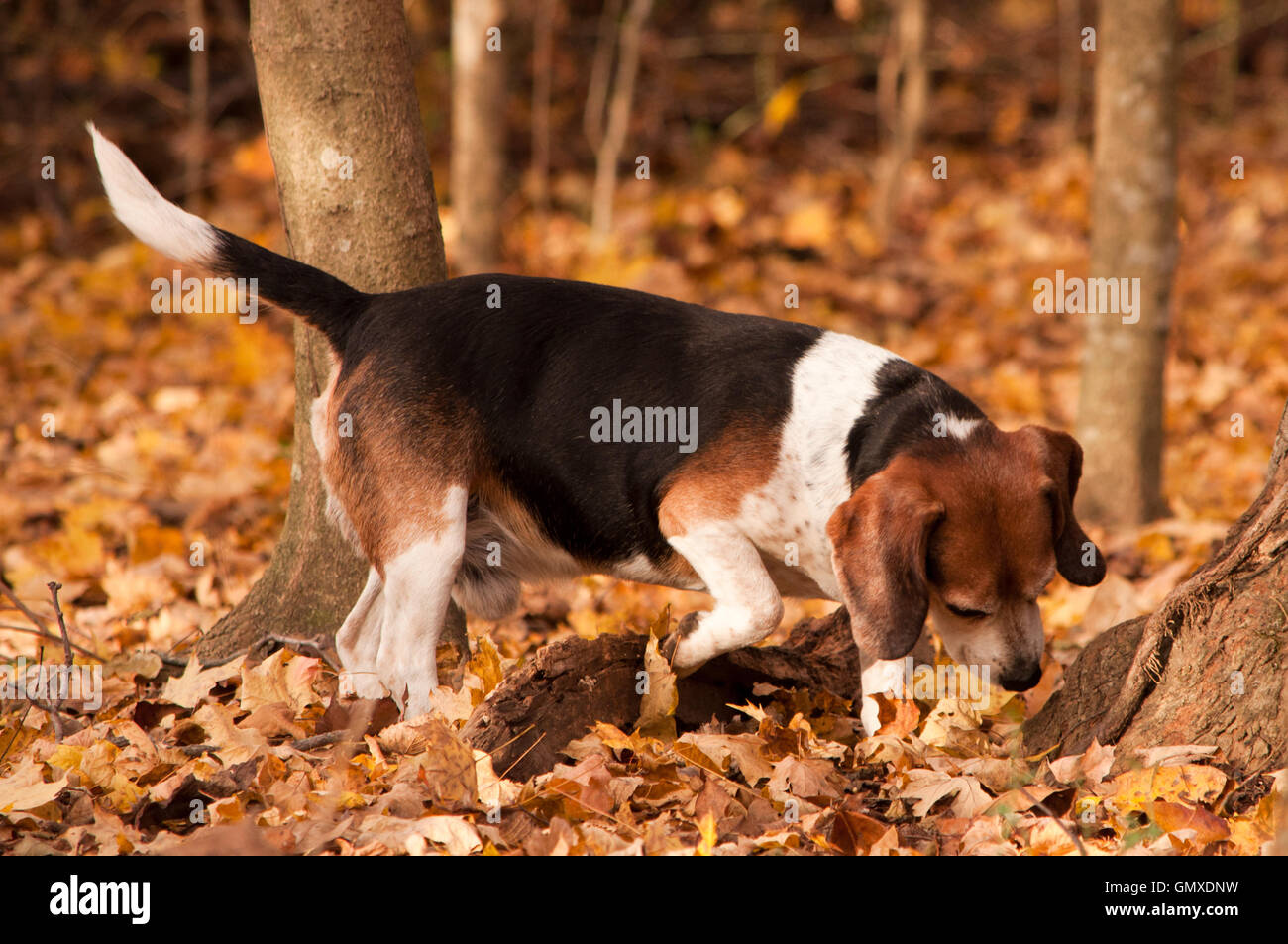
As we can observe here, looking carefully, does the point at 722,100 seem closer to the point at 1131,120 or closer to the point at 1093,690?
the point at 1131,120

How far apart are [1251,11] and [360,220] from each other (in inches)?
541

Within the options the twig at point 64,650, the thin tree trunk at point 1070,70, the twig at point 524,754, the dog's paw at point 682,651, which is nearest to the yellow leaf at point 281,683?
the twig at point 64,650

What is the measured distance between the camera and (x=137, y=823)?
3.13m

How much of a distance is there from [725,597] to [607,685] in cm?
45

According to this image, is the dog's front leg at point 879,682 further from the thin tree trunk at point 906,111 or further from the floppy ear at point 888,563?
the thin tree trunk at point 906,111

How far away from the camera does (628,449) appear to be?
3.90 meters

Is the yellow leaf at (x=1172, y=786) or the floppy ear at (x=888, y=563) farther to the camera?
the floppy ear at (x=888, y=563)

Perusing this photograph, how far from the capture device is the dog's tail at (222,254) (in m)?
3.90

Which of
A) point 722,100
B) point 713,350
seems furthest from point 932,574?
point 722,100

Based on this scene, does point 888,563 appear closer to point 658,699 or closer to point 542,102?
point 658,699

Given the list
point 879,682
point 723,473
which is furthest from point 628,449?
point 879,682

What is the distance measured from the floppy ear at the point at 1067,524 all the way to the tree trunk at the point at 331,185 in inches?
87.3

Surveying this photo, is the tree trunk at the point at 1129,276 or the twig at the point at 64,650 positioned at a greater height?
the tree trunk at the point at 1129,276

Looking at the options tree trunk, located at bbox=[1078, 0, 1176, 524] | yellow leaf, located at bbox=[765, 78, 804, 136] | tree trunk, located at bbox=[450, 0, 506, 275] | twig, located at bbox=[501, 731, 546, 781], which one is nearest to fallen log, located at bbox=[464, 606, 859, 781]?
twig, located at bbox=[501, 731, 546, 781]
